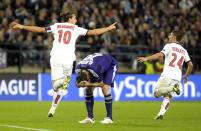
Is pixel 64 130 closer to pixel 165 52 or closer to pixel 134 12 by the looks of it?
pixel 165 52

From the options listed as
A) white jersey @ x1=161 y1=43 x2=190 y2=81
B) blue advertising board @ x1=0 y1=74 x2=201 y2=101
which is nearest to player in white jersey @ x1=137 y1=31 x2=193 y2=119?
white jersey @ x1=161 y1=43 x2=190 y2=81

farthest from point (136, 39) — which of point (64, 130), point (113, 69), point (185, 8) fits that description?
point (64, 130)

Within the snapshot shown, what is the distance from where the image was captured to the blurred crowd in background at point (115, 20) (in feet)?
91.5

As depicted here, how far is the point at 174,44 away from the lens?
17.0 metres

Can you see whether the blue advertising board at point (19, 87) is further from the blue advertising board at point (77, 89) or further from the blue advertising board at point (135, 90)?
the blue advertising board at point (135, 90)

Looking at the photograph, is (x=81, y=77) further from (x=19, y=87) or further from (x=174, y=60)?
(x=19, y=87)

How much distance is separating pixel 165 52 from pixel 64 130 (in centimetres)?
424

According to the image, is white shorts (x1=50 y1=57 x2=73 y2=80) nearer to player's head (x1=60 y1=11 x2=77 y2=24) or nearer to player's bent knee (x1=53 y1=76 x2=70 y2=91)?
player's bent knee (x1=53 y1=76 x2=70 y2=91)

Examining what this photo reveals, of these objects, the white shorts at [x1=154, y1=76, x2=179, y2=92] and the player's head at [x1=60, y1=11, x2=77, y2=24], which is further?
the white shorts at [x1=154, y1=76, x2=179, y2=92]

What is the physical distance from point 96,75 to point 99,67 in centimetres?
18

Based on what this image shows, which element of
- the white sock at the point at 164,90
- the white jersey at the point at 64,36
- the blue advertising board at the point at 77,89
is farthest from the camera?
the blue advertising board at the point at 77,89

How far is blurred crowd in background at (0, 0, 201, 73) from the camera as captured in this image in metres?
27.9

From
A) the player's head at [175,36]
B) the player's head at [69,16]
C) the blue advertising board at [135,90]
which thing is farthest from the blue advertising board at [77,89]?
the player's head at [69,16]

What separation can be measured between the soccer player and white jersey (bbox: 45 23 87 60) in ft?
4.58
